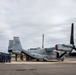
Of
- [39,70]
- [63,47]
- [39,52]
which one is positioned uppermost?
[63,47]

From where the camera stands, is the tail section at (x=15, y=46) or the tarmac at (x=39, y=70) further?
the tail section at (x=15, y=46)

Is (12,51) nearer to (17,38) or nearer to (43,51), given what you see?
(17,38)

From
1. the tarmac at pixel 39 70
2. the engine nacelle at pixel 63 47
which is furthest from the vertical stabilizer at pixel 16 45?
the tarmac at pixel 39 70

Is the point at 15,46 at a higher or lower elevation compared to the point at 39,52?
higher

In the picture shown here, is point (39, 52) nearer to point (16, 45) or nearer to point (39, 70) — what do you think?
point (16, 45)

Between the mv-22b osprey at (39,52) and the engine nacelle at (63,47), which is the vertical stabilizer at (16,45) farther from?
the engine nacelle at (63,47)

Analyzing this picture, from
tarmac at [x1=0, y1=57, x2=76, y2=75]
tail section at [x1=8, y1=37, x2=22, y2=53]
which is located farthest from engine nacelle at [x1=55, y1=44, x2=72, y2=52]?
tarmac at [x1=0, y1=57, x2=76, y2=75]

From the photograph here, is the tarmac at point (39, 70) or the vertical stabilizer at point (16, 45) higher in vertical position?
the vertical stabilizer at point (16, 45)

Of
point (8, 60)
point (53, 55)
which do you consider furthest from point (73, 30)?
point (8, 60)

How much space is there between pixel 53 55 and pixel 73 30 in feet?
28.1

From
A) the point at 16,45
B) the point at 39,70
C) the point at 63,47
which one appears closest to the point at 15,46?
the point at 16,45

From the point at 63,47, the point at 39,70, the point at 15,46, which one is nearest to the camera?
the point at 39,70

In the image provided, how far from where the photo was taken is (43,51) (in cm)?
6044

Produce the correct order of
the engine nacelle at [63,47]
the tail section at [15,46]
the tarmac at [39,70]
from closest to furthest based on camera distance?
the tarmac at [39,70], the engine nacelle at [63,47], the tail section at [15,46]
